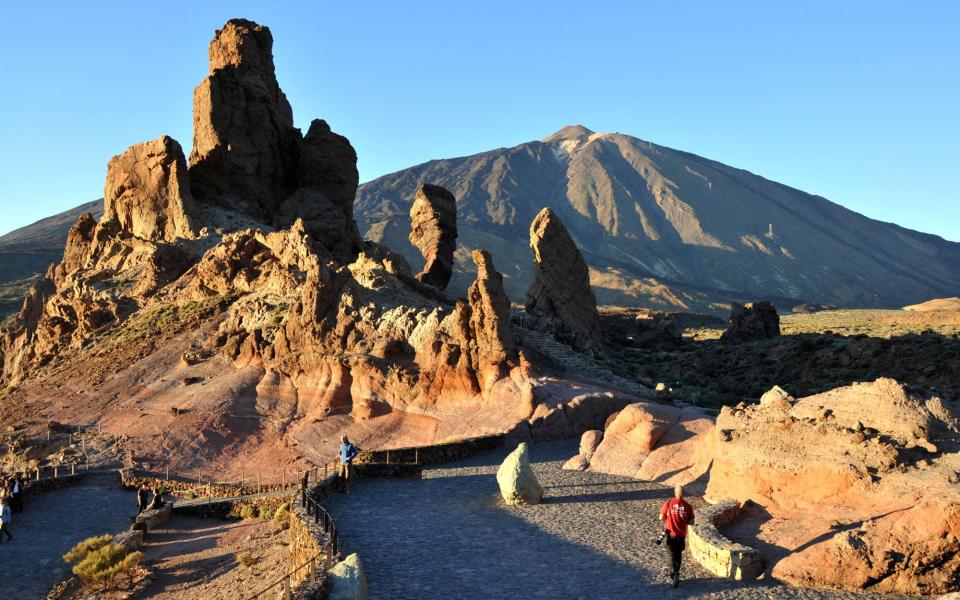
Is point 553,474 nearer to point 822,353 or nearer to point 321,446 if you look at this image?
point 321,446

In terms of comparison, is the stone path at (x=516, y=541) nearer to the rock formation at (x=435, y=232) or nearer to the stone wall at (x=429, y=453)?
the stone wall at (x=429, y=453)

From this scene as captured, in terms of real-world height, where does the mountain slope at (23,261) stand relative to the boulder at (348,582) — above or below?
above

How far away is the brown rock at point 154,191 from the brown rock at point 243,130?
230 cm

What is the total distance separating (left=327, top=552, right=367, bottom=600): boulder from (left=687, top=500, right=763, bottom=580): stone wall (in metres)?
4.41

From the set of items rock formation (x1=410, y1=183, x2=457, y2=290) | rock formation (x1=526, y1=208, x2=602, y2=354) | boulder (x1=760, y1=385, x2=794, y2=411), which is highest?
rock formation (x1=410, y1=183, x2=457, y2=290)

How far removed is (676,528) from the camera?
1013 cm

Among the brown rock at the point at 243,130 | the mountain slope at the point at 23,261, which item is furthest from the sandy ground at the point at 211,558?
the mountain slope at the point at 23,261

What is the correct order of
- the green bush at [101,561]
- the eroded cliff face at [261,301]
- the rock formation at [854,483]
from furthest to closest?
the eroded cliff face at [261,301], the green bush at [101,561], the rock formation at [854,483]

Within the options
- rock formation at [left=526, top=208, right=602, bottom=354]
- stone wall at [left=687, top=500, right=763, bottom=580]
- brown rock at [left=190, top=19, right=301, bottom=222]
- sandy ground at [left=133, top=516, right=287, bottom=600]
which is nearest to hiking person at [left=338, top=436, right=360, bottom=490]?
sandy ground at [left=133, top=516, right=287, bottom=600]

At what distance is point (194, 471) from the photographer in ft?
77.7

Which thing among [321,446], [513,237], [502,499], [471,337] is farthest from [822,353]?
[513,237]

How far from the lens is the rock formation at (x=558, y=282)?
39.2m

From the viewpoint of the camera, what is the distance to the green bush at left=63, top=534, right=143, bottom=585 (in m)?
15.4

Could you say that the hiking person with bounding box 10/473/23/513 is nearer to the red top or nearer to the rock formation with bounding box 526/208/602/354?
the red top
